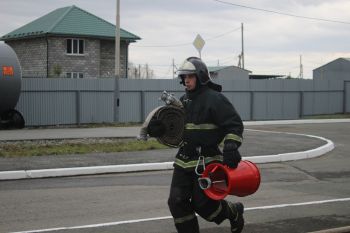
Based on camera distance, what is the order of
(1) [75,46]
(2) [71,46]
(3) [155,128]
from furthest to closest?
(1) [75,46] → (2) [71,46] → (3) [155,128]

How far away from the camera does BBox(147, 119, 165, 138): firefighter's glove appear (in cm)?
548

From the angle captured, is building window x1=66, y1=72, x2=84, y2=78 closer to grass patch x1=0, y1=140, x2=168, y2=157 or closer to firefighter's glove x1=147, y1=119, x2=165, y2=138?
grass patch x1=0, y1=140, x2=168, y2=157

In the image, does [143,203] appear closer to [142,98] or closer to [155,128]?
[155,128]

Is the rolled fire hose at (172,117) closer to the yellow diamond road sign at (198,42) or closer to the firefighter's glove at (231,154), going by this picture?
the firefighter's glove at (231,154)

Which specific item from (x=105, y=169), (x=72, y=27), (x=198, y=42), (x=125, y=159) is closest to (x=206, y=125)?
(x=105, y=169)

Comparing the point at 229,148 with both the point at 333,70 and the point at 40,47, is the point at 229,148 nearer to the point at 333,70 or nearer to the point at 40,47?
the point at 40,47

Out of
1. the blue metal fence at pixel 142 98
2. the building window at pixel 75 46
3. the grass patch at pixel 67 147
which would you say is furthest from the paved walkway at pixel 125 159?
the building window at pixel 75 46

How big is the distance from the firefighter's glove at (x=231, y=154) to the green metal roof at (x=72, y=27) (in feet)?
126

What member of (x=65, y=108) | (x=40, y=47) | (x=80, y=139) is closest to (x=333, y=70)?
(x=40, y=47)

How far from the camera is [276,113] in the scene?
1319 inches

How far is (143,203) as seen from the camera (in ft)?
27.0

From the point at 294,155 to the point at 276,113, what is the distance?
19665 millimetres

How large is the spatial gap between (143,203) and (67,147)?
7.40 metres

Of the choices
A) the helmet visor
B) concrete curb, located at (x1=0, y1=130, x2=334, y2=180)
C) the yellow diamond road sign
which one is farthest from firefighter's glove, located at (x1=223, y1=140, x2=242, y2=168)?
the yellow diamond road sign
